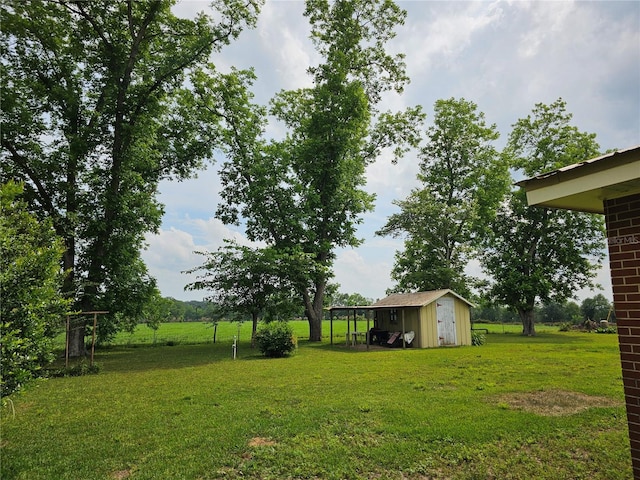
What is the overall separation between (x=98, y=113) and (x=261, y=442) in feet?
58.6

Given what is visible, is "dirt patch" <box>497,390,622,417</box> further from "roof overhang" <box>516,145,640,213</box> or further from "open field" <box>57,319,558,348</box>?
"open field" <box>57,319,558,348</box>

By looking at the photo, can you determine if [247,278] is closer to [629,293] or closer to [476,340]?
[476,340]

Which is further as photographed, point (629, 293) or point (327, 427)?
point (327, 427)

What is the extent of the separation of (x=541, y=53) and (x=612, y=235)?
825 cm

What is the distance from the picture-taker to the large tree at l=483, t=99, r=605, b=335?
30.0 m

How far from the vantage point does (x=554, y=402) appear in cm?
718

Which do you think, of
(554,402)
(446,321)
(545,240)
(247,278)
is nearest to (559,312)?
(545,240)

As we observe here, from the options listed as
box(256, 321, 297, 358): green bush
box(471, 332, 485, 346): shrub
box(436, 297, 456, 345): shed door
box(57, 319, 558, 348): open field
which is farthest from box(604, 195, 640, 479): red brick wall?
box(471, 332, 485, 346): shrub

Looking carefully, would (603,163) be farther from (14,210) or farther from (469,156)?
(469,156)

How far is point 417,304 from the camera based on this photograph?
1978 centimetres

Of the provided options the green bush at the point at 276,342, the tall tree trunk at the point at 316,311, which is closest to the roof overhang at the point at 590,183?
the green bush at the point at 276,342

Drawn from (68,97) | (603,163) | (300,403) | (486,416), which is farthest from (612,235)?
(68,97)

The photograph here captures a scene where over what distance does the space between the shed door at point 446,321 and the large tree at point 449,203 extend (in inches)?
269

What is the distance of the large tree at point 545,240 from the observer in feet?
98.5
